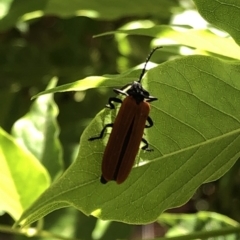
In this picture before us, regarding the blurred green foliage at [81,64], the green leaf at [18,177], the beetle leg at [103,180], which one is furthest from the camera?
the blurred green foliage at [81,64]

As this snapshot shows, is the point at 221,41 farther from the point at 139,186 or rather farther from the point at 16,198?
the point at 16,198

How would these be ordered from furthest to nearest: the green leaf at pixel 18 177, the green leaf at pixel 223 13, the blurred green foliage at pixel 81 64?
the blurred green foliage at pixel 81 64 < the green leaf at pixel 18 177 < the green leaf at pixel 223 13

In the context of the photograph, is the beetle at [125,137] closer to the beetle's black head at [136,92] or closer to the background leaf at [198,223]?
the beetle's black head at [136,92]

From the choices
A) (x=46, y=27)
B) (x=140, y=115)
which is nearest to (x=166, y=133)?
(x=140, y=115)

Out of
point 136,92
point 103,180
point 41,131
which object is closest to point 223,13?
point 103,180

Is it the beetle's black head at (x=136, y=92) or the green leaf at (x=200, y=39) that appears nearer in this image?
the green leaf at (x=200, y=39)

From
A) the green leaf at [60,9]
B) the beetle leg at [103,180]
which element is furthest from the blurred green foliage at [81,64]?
the beetle leg at [103,180]

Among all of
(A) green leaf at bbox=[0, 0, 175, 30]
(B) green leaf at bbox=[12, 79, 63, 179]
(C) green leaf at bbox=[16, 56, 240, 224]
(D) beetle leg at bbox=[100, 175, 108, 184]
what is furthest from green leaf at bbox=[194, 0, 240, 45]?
(A) green leaf at bbox=[0, 0, 175, 30]
